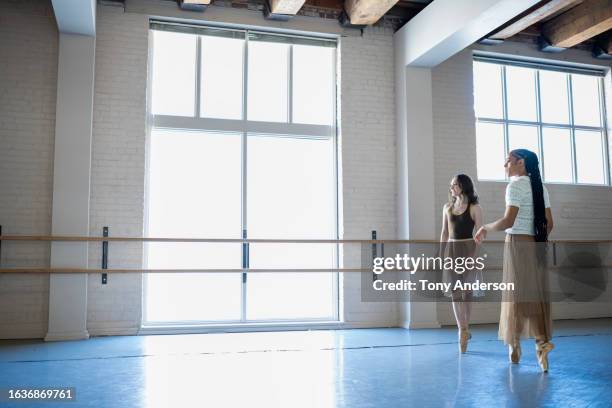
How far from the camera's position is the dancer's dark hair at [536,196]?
362cm

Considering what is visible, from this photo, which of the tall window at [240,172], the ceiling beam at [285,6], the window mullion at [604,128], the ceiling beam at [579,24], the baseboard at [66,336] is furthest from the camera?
the window mullion at [604,128]

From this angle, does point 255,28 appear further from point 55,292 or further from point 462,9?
point 55,292

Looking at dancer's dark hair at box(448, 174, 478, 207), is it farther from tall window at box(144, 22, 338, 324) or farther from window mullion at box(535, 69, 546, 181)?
window mullion at box(535, 69, 546, 181)

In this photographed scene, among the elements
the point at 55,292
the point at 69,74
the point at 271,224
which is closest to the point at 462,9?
the point at 271,224

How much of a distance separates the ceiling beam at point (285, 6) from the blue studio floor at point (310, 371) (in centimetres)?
336

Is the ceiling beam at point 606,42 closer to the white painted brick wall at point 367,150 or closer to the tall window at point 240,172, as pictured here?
the white painted brick wall at point 367,150

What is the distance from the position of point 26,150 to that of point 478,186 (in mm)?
4978

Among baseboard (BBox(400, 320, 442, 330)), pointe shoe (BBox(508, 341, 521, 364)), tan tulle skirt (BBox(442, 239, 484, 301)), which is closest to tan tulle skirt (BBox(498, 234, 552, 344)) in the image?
pointe shoe (BBox(508, 341, 521, 364))

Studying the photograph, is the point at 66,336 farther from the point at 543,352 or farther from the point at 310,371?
the point at 543,352

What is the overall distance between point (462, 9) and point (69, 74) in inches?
149

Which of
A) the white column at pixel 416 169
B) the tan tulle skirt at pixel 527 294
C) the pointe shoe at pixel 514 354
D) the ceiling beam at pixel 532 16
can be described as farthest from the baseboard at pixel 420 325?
the ceiling beam at pixel 532 16

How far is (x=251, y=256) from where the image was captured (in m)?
6.01

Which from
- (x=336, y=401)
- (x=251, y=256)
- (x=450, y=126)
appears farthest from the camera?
(x=450, y=126)

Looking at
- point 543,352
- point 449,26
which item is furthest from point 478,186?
point 543,352
